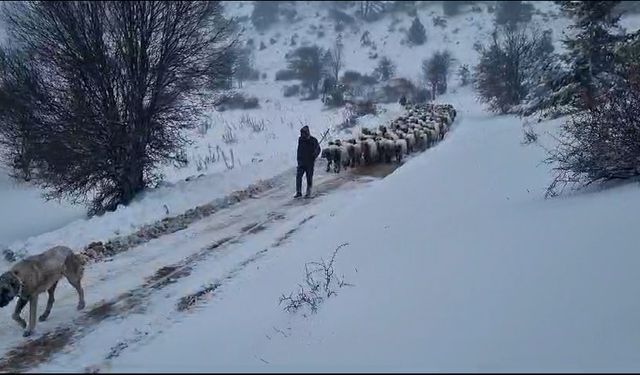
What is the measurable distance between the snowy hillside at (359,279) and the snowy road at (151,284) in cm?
3

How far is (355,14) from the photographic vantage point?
93.4 metres

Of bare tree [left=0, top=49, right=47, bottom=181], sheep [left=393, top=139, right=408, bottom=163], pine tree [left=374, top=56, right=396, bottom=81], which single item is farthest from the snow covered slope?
pine tree [left=374, top=56, right=396, bottom=81]

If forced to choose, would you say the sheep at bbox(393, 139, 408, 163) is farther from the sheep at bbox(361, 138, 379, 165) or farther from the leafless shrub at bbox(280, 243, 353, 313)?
the leafless shrub at bbox(280, 243, 353, 313)

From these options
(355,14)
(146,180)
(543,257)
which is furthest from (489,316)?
(355,14)

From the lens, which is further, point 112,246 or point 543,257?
point 112,246

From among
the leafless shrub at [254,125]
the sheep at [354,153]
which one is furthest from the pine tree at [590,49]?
the leafless shrub at [254,125]

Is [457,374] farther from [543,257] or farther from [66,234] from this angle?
[66,234]

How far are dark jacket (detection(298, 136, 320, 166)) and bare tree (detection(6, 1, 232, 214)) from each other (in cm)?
282

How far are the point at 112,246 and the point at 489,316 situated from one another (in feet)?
22.2

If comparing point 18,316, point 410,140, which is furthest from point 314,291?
point 410,140

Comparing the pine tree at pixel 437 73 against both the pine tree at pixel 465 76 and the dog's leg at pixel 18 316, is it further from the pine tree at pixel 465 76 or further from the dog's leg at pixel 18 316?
the dog's leg at pixel 18 316

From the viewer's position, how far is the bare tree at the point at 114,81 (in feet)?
38.0

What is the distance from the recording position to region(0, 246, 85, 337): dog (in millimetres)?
6195

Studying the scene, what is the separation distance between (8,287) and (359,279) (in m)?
3.93
